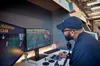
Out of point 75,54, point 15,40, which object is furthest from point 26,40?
point 75,54

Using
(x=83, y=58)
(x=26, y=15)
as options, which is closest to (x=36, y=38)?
(x=26, y=15)

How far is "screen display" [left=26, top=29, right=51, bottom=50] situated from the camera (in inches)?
59.3

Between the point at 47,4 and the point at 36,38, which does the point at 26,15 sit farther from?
the point at 47,4

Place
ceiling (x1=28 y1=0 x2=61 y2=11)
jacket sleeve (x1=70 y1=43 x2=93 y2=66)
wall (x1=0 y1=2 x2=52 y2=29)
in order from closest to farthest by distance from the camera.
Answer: jacket sleeve (x1=70 y1=43 x2=93 y2=66) → wall (x1=0 y1=2 x2=52 y2=29) → ceiling (x1=28 y1=0 x2=61 y2=11)

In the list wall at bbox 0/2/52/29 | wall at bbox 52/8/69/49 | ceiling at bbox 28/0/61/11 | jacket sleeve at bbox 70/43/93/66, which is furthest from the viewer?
wall at bbox 52/8/69/49

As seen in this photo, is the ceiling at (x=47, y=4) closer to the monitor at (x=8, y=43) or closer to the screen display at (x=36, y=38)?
the screen display at (x=36, y=38)

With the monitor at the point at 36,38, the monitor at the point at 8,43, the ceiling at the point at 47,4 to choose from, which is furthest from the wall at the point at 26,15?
the monitor at the point at 8,43

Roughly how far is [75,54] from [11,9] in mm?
1141

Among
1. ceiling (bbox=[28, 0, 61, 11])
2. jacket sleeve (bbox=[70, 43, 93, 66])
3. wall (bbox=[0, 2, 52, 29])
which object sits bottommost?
jacket sleeve (bbox=[70, 43, 93, 66])

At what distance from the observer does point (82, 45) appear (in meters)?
0.85

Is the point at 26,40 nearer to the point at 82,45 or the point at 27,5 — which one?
the point at 27,5

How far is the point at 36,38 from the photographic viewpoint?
1679 mm

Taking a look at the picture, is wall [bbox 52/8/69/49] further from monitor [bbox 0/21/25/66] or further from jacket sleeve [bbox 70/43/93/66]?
jacket sleeve [bbox 70/43/93/66]

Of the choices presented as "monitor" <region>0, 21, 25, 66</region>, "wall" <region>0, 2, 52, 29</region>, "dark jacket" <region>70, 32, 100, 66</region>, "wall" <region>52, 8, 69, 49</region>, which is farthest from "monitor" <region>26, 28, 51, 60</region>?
"dark jacket" <region>70, 32, 100, 66</region>
